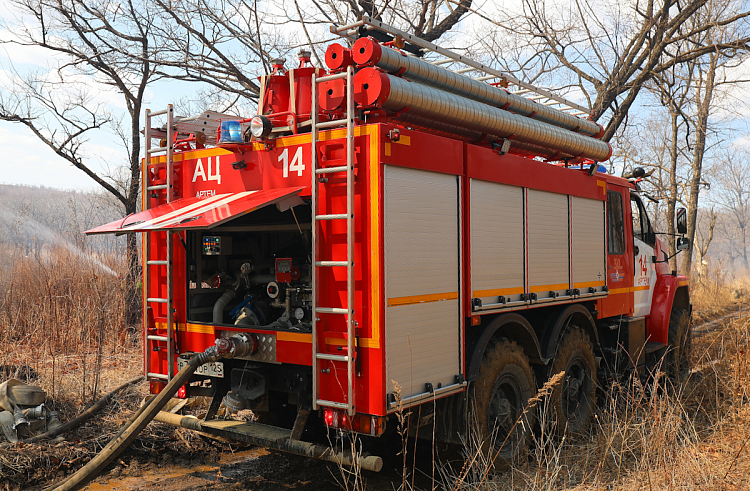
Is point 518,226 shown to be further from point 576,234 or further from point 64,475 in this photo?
point 64,475

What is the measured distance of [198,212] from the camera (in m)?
4.18

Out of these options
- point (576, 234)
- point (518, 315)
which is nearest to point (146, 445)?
point (518, 315)

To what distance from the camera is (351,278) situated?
12.6 ft

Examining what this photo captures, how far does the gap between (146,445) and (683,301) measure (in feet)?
25.2

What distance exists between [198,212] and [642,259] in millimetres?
6217

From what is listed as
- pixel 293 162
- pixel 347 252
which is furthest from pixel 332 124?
pixel 347 252

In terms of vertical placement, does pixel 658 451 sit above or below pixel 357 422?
below

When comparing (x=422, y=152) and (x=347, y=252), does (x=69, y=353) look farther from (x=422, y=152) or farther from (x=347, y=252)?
(x=422, y=152)

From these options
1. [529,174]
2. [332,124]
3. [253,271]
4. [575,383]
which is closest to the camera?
[332,124]

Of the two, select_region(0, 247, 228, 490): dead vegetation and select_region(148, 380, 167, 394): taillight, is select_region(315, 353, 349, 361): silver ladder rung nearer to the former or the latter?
select_region(148, 380, 167, 394): taillight

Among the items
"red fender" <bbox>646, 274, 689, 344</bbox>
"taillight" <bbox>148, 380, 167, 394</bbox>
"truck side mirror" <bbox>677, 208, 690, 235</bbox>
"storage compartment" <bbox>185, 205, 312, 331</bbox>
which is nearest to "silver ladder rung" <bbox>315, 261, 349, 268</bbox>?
"storage compartment" <bbox>185, 205, 312, 331</bbox>

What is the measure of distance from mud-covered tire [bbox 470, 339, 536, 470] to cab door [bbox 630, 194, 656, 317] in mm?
3146

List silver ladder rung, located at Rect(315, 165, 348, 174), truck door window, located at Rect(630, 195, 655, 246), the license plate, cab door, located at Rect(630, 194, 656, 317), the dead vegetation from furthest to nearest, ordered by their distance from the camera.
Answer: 1. truck door window, located at Rect(630, 195, 655, 246)
2. cab door, located at Rect(630, 194, 656, 317)
3. the dead vegetation
4. the license plate
5. silver ladder rung, located at Rect(315, 165, 348, 174)

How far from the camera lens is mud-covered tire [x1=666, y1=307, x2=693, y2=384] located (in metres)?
8.28
